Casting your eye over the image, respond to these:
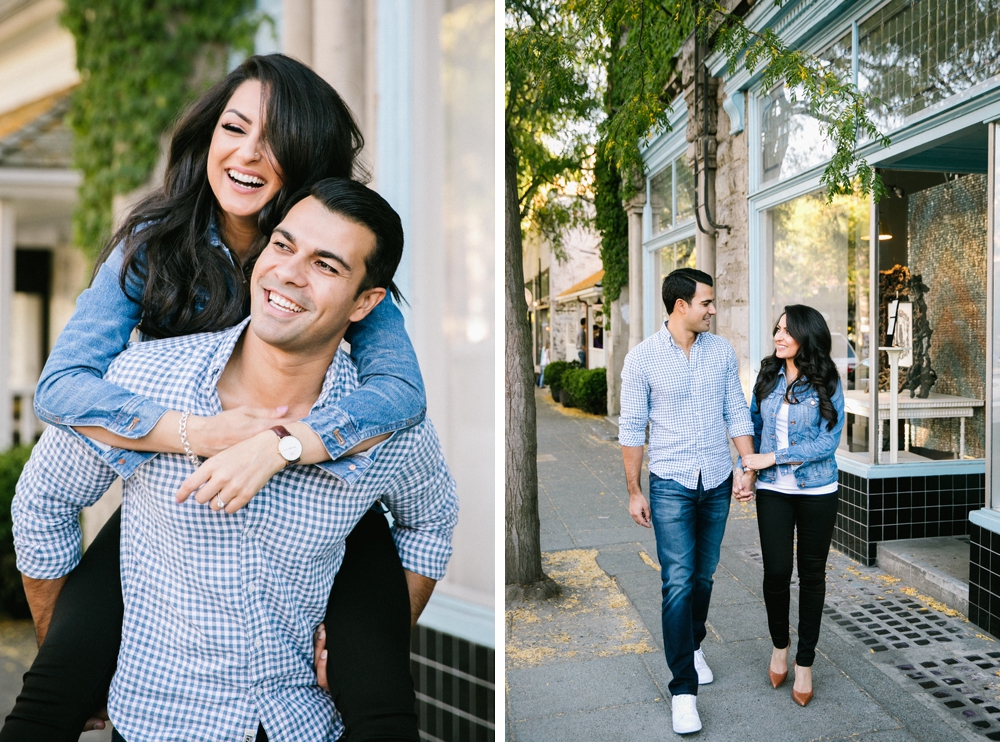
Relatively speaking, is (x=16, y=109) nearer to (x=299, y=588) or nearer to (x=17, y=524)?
(x=17, y=524)

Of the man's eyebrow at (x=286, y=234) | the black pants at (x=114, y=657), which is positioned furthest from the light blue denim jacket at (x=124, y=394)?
the black pants at (x=114, y=657)

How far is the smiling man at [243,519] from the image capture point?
1286 mm

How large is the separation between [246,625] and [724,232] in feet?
7.36

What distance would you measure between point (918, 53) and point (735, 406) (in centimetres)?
171

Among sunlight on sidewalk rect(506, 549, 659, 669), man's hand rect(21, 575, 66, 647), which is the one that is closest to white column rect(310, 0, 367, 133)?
man's hand rect(21, 575, 66, 647)

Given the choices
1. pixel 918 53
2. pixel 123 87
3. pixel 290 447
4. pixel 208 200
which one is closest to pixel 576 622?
pixel 290 447

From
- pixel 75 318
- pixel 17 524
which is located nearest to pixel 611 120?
pixel 75 318

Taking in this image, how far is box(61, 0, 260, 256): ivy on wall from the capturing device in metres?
1.57

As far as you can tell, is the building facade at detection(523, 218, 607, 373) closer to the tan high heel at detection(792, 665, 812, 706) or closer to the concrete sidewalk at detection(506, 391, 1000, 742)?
the concrete sidewalk at detection(506, 391, 1000, 742)

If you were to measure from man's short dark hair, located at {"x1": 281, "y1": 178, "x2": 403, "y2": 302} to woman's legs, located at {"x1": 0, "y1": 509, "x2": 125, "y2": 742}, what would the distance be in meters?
0.73

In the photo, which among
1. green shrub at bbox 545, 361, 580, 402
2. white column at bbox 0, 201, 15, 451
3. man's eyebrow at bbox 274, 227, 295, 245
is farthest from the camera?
green shrub at bbox 545, 361, 580, 402

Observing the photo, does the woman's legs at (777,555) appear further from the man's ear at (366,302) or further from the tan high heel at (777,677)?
the man's ear at (366,302)

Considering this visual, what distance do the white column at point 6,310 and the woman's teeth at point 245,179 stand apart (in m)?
0.55

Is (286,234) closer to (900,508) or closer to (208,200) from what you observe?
(208,200)
